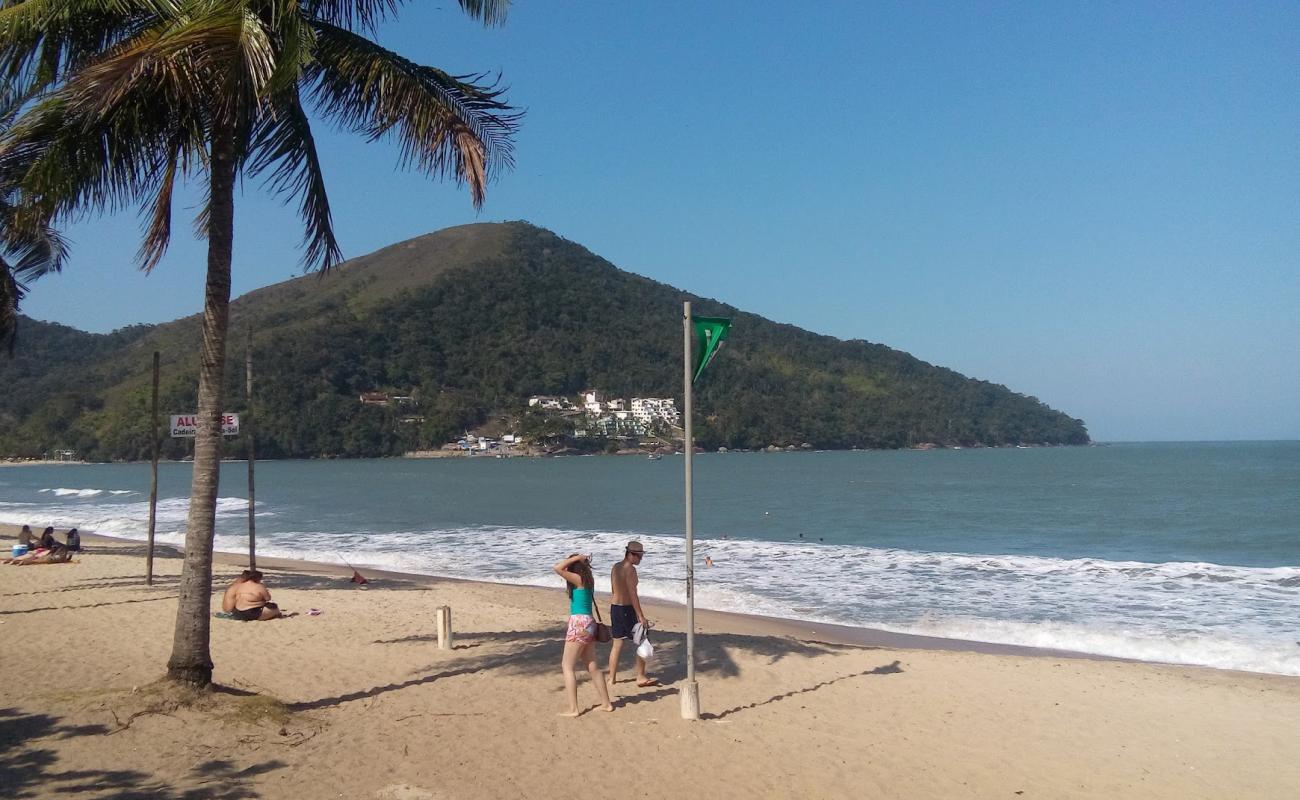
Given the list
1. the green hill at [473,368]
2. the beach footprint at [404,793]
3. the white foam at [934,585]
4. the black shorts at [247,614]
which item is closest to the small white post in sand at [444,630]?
the black shorts at [247,614]

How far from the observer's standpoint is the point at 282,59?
554cm

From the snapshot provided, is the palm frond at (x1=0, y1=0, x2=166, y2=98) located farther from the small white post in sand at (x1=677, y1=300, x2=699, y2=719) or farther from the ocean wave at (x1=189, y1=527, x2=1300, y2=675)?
the ocean wave at (x1=189, y1=527, x2=1300, y2=675)

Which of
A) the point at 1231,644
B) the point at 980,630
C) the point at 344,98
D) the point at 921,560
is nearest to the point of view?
the point at 344,98

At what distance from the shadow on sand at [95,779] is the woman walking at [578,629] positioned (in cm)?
192

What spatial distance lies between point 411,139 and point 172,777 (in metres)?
4.20

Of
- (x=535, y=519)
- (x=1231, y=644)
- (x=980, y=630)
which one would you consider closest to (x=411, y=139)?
(x=980, y=630)

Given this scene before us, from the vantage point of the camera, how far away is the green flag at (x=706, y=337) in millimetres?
5988

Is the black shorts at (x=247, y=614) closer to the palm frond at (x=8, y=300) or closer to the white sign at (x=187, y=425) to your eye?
the white sign at (x=187, y=425)

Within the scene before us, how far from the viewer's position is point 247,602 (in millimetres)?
10852

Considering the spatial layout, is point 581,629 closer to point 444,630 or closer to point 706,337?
point 706,337

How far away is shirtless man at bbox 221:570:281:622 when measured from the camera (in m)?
10.8

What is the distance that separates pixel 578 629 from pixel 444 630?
3.23m

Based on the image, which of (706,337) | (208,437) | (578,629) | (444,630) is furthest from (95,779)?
(444,630)

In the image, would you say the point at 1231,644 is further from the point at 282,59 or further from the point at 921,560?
the point at 282,59
